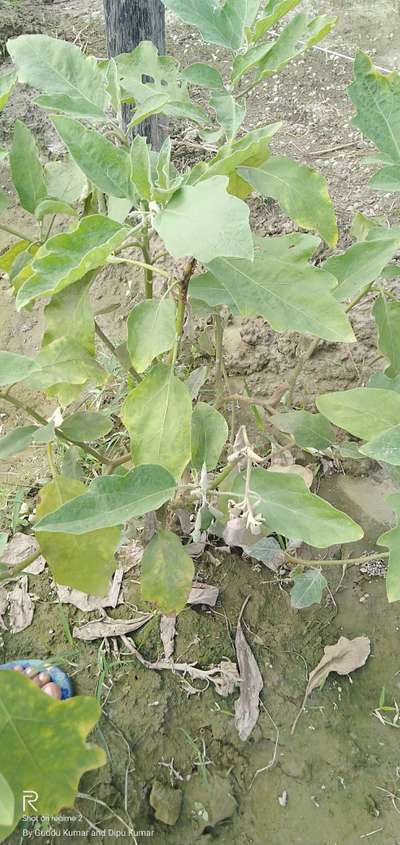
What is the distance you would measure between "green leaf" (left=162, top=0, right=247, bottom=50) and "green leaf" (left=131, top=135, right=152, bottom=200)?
11.8 inches

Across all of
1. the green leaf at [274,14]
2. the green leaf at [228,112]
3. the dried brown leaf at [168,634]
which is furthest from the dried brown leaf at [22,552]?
the green leaf at [274,14]

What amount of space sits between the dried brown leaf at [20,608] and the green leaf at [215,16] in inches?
47.7

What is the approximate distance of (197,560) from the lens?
1615 millimetres

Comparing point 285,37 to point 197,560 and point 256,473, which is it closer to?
point 256,473

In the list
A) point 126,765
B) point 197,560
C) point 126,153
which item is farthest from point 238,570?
point 126,153

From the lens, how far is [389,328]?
1.18 m

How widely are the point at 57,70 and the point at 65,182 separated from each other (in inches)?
8.0

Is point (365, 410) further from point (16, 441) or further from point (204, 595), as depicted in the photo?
point (204, 595)

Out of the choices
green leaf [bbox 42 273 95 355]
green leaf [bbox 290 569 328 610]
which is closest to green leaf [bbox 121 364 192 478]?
green leaf [bbox 42 273 95 355]

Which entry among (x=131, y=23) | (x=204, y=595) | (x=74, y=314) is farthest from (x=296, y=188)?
(x=131, y=23)

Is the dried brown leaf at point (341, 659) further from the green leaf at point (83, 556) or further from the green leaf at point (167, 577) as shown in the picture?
Answer: the green leaf at point (83, 556)

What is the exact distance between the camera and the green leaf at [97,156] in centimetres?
85

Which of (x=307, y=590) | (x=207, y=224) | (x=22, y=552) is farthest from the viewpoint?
(x=22, y=552)

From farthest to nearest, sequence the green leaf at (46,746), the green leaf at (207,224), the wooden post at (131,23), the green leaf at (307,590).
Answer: the wooden post at (131,23)
the green leaf at (307,590)
the green leaf at (46,746)
the green leaf at (207,224)
